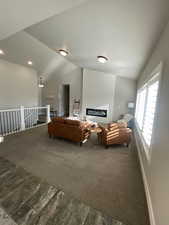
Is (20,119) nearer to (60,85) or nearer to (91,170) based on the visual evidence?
(91,170)

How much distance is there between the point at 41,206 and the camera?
64.2 inches

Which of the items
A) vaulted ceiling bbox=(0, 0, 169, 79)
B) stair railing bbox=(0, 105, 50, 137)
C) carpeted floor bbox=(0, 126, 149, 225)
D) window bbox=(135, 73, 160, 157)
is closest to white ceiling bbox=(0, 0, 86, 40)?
vaulted ceiling bbox=(0, 0, 169, 79)

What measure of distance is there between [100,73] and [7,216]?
6.92 meters

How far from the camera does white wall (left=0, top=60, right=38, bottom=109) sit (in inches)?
233

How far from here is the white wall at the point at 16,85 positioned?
591 cm

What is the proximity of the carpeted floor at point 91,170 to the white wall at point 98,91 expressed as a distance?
11.2 ft

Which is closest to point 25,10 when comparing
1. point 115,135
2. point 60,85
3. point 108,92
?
point 115,135

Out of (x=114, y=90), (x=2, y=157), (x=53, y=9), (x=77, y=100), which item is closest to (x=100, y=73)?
(x=114, y=90)

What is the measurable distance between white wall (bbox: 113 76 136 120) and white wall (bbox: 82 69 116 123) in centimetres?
28

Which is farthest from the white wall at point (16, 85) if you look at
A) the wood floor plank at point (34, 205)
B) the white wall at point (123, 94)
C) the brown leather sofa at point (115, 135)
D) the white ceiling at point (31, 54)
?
the wood floor plank at point (34, 205)

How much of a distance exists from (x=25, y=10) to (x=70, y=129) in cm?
306

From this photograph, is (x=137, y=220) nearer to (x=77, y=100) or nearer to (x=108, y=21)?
(x=108, y=21)

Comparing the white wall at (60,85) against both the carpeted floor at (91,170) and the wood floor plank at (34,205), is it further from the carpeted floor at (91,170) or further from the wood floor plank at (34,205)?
the wood floor plank at (34,205)

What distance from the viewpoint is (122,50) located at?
2.81 metres
